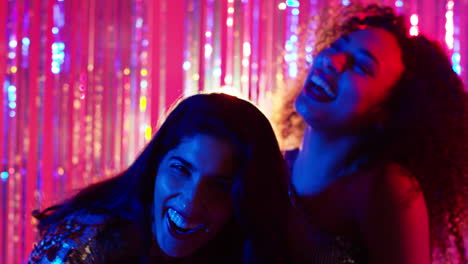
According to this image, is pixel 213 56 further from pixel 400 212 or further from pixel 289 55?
pixel 400 212

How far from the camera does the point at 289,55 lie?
209 cm

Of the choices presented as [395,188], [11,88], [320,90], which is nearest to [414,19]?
[320,90]

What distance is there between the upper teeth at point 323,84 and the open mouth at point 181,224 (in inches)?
24.1

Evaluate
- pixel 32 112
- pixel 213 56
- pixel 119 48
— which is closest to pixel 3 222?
pixel 32 112

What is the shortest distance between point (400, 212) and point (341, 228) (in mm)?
153

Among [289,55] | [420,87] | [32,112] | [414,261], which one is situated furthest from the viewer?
[289,55]

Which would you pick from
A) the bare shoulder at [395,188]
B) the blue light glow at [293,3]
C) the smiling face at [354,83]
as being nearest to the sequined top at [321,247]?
the bare shoulder at [395,188]

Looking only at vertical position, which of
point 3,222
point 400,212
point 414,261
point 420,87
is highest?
point 420,87

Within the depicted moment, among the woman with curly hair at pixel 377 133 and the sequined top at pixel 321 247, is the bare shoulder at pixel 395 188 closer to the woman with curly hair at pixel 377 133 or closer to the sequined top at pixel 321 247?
the woman with curly hair at pixel 377 133

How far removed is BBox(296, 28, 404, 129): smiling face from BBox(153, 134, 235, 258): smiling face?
1.74 feet

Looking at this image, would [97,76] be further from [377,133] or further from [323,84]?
[377,133]

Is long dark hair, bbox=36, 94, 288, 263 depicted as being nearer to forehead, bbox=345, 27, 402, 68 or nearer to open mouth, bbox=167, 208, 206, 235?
open mouth, bbox=167, 208, 206, 235

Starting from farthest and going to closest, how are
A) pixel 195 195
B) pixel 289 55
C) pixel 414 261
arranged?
pixel 289 55
pixel 414 261
pixel 195 195

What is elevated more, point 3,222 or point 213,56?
point 213,56
